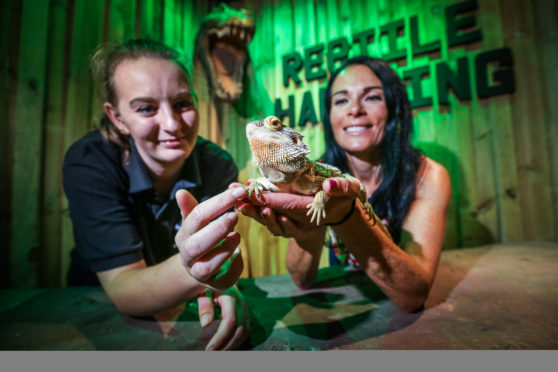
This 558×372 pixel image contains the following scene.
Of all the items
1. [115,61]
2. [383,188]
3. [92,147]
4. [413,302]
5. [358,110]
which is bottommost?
[413,302]

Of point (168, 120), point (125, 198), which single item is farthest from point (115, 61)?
point (125, 198)

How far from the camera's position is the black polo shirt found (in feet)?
3.84

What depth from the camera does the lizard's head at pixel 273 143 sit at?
0.90m

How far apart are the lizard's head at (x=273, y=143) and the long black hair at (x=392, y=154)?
2.16ft

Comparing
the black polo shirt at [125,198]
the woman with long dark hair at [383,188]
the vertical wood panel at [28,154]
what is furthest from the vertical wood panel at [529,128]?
the vertical wood panel at [28,154]

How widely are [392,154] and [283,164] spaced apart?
1.03m

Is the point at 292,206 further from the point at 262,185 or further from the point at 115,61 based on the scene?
the point at 115,61

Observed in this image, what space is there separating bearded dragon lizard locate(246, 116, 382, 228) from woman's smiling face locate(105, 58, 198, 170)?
14.3 inches

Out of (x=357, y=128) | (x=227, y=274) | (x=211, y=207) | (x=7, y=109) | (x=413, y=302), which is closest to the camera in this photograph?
(x=211, y=207)

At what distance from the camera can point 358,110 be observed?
149 centimetres

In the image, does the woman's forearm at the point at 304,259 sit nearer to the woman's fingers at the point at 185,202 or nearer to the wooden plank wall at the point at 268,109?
the wooden plank wall at the point at 268,109

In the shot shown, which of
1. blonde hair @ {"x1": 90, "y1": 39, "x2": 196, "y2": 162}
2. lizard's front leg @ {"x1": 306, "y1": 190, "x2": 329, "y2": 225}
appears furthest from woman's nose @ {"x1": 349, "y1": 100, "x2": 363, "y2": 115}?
blonde hair @ {"x1": 90, "y1": 39, "x2": 196, "y2": 162}

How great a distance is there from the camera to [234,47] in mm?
1544

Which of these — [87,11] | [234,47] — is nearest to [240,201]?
[234,47]
